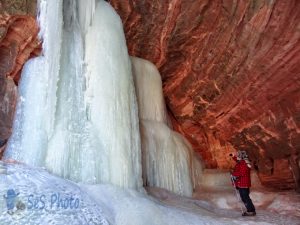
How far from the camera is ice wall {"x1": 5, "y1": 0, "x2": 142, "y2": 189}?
512 centimetres

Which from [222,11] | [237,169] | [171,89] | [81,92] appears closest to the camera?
[81,92]

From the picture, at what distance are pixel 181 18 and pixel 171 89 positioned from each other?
247 cm

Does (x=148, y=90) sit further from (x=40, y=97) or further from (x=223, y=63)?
(x=40, y=97)

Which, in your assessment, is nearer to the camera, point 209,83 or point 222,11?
point 222,11

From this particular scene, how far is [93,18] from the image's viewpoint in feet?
21.6

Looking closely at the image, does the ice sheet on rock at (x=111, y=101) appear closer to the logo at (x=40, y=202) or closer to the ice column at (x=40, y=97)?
the ice column at (x=40, y=97)

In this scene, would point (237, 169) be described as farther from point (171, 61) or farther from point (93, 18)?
point (93, 18)

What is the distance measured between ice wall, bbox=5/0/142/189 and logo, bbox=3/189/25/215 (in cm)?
137

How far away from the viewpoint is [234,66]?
24.4ft

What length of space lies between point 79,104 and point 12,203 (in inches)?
99.1

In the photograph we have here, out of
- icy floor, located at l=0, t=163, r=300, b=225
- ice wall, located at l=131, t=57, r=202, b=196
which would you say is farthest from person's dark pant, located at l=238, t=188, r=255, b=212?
ice wall, located at l=131, t=57, r=202, b=196

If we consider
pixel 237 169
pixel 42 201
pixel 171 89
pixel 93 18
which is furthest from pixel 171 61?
pixel 42 201

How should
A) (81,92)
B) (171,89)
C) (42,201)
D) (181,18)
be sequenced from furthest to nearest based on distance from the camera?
(171,89) < (181,18) < (81,92) < (42,201)

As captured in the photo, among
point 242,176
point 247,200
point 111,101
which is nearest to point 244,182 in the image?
point 242,176
